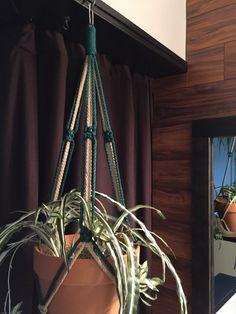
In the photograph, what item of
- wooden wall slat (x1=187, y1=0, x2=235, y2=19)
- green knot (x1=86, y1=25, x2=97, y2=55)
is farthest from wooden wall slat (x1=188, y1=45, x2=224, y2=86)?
green knot (x1=86, y1=25, x2=97, y2=55)

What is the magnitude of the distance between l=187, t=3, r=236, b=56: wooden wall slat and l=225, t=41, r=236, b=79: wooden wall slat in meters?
0.03

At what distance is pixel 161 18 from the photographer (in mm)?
1143

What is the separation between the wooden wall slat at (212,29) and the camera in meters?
1.12

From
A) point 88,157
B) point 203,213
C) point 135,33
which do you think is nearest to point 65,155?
point 88,157

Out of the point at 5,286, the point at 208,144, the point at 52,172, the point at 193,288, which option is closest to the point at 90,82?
the point at 52,172

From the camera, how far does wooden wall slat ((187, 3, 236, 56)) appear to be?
3.66 feet

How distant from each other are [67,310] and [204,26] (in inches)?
47.1

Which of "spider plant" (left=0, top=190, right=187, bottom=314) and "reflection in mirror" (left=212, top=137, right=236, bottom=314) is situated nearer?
"spider plant" (left=0, top=190, right=187, bottom=314)

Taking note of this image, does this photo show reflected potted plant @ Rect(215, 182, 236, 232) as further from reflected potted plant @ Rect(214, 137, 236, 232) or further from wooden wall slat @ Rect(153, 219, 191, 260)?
wooden wall slat @ Rect(153, 219, 191, 260)

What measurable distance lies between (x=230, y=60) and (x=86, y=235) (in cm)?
98

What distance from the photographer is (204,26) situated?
1.19 m

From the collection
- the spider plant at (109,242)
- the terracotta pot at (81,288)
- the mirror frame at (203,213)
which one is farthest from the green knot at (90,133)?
the mirror frame at (203,213)

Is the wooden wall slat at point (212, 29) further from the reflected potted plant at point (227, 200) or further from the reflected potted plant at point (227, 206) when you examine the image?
the reflected potted plant at point (227, 206)

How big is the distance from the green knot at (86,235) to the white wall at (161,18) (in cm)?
78
